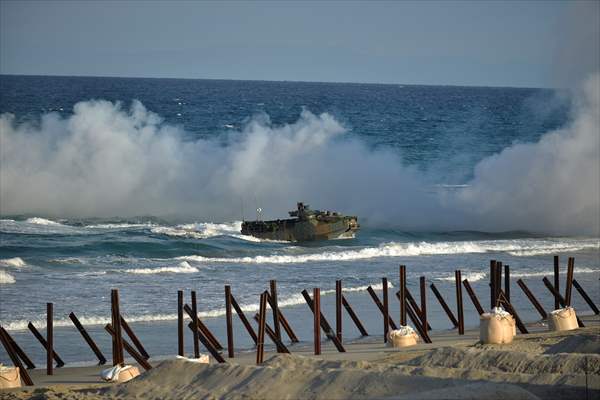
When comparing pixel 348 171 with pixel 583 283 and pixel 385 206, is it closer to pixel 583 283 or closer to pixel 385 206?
pixel 385 206

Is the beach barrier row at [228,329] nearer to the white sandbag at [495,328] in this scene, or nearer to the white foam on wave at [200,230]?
the white sandbag at [495,328]

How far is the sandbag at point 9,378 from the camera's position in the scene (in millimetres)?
16109

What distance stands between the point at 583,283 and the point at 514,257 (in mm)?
8257

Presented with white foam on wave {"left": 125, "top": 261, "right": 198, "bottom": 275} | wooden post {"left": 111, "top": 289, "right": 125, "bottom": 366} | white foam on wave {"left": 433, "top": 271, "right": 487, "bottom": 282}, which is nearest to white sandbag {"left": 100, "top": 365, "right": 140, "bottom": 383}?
wooden post {"left": 111, "top": 289, "right": 125, "bottom": 366}

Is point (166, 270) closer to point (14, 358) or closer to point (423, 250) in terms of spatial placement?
point (423, 250)

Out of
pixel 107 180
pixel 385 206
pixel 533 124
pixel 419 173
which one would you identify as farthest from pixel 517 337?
pixel 533 124

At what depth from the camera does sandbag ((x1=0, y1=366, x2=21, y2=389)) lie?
16.1 metres

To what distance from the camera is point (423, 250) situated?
40.1 m

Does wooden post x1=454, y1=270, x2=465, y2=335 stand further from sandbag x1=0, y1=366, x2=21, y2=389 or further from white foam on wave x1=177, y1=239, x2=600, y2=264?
white foam on wave x1=177, y1=239, x2=600, y2=264

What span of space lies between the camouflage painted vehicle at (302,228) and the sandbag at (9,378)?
25952 mm

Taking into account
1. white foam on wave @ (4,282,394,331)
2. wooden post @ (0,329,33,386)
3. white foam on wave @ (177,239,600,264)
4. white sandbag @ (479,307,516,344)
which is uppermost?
white sandbag @ (479,307,516,344)

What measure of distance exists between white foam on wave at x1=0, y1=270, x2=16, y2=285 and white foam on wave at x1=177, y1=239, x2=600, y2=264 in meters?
7.04

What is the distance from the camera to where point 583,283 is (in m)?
29.3

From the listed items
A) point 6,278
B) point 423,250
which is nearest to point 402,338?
point 6,278
